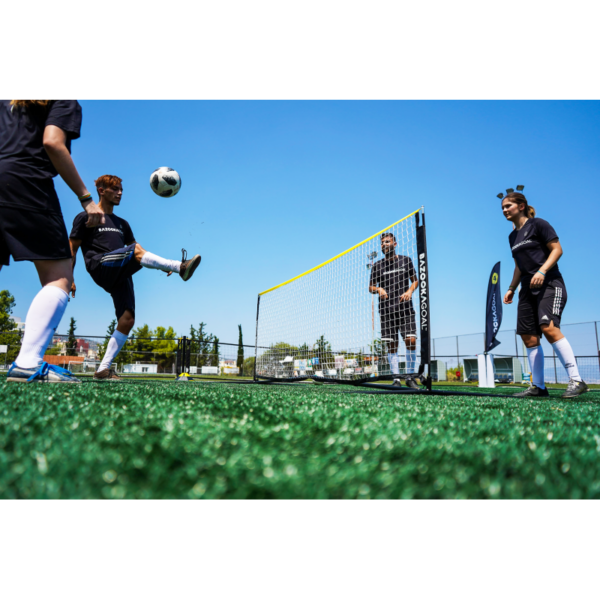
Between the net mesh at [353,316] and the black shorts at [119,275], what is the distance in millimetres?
3024

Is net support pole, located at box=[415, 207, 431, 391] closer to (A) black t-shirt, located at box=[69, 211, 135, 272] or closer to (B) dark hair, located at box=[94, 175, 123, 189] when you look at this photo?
(A) black t-shirt, located at box=[69, 211, 135, 272]

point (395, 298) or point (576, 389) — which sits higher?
point (395, 298)

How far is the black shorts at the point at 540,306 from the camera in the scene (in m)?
3.81

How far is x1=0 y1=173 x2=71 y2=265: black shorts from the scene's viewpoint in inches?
99.0

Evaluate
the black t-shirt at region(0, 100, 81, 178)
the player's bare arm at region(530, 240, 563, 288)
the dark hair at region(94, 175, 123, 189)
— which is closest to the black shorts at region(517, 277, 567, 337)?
the player's bare arm at region(530, 240, 563, 288)

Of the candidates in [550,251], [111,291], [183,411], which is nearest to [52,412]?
[183,411]

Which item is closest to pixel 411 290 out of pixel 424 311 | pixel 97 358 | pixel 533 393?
pixel 424 311

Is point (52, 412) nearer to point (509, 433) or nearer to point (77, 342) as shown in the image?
point (509, 433)

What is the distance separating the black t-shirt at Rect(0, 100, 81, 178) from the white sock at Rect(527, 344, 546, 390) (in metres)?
4.75

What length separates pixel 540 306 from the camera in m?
3.86

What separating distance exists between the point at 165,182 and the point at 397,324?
4.08m

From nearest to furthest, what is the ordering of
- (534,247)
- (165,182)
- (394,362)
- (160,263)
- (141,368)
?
(534,247) < (160,263) < (394,362) < (165,182) < (141,368)

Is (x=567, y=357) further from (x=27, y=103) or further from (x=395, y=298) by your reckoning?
(x=27, y=103)

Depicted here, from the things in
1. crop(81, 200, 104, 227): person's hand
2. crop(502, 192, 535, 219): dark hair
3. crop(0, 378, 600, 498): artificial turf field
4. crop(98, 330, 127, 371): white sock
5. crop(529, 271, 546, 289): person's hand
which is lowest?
crop(0, 378, 600, 498): artificial turf field
